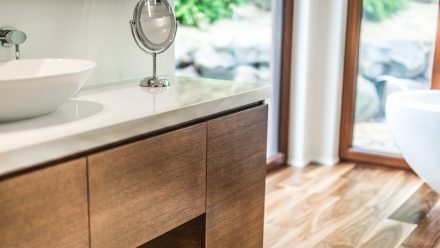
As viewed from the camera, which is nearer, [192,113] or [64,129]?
[64,129]

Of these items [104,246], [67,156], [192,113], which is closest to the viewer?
[67,156]

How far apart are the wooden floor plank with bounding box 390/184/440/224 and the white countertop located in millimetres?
1248

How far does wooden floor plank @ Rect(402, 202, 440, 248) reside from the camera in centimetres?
251

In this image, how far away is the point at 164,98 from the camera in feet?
5.61

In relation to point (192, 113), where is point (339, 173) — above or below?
below

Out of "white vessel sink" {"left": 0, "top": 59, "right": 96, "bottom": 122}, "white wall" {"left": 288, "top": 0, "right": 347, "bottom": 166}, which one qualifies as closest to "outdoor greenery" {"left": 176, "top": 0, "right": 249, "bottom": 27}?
"white wall" {"left": 288, "top": 0, "right": 347, "bottom": 166}

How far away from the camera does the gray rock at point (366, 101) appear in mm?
3637

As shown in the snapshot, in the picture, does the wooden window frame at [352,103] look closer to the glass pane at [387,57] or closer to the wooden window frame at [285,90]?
the glass pane at [387,57]

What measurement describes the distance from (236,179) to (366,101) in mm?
2050

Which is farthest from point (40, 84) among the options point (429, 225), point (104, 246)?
point (429, 225)

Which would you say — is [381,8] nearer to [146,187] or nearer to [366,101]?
[366,101]

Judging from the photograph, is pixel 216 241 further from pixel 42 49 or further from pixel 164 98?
pixel 42 49

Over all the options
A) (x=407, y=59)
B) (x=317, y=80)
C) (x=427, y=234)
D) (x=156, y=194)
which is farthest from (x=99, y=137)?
(x=407, y=59)

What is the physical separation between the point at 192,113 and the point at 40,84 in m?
0.47
